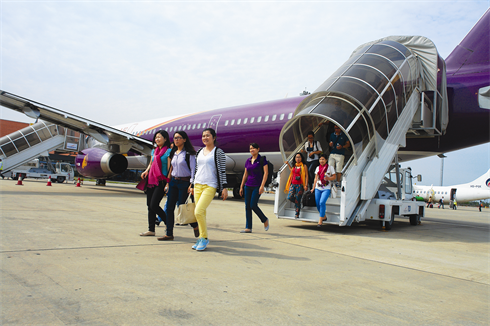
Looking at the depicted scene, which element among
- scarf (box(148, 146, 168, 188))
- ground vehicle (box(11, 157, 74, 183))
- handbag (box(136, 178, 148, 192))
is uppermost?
scarf (box(148, 146, 168, 188))

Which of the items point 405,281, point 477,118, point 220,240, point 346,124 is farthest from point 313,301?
point 477,118

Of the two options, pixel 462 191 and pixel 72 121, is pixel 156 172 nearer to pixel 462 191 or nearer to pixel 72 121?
pixel 72 121

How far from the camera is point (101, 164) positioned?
15.5m

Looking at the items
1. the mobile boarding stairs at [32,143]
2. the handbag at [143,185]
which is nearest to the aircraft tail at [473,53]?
the handbag at [143,185]

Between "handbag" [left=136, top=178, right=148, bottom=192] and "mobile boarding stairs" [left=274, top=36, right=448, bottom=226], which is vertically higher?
"mobile boarding stairs" [left=274, top=36, right=448, bottom=226]

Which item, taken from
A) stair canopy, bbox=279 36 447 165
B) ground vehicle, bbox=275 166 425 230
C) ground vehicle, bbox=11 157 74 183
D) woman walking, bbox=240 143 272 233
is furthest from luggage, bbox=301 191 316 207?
ground vehicle, bbox=11 157 74 183

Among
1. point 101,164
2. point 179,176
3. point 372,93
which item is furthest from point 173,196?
point 101,164

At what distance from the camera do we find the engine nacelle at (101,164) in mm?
15484

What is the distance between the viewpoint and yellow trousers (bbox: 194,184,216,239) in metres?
4.75

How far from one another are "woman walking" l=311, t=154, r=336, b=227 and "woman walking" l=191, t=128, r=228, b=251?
311 centimetres

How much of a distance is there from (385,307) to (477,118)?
28.4 ft

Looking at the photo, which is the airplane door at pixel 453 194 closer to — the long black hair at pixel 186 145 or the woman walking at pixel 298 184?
the woman walking at pixel 298 184

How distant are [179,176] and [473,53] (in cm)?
954

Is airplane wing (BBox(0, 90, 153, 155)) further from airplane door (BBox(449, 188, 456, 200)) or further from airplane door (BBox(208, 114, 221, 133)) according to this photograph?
airplane door (BBox(449, 188, 456, 200))
